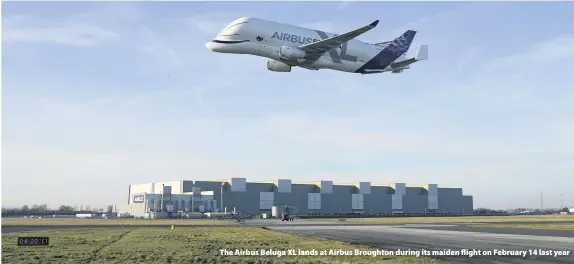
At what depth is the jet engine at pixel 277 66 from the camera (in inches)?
1358

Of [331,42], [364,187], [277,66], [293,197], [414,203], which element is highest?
[331,42]

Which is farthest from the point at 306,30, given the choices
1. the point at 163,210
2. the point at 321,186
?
the point at 321,186

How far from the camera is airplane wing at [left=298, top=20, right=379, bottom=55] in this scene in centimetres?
3094

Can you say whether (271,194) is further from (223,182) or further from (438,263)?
(438,263)

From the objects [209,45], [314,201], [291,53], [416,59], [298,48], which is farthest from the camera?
[314,201]

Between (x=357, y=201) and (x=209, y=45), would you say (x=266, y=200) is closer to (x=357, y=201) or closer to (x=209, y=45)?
(x=357, y=201)

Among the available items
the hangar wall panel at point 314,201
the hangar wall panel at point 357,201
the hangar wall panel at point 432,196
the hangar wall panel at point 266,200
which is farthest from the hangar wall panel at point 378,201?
the hangar wall panel at point 266,200

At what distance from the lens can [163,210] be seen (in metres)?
140

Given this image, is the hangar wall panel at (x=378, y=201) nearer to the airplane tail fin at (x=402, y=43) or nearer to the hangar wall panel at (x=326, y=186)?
the hangar wall panel at (x=326, y=186)

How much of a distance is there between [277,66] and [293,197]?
5188 inches

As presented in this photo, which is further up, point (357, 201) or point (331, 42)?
point (331, 42)

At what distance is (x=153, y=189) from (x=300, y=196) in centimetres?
4812

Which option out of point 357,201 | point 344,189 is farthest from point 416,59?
point 344,189

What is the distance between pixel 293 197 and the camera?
164 meters
